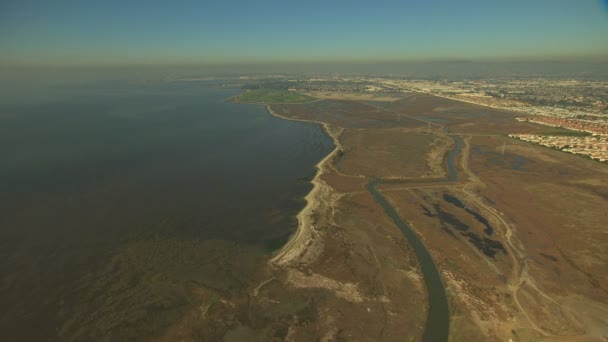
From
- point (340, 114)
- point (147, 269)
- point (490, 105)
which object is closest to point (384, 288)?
point (147, 269)

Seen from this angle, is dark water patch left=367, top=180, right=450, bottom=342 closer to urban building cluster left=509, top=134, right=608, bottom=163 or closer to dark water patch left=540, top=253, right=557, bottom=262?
dark water patch left=540, top=253, right=557, bottom=262

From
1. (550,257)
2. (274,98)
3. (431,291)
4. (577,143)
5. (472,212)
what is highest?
(274,98)

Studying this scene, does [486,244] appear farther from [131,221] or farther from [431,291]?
[131,221]

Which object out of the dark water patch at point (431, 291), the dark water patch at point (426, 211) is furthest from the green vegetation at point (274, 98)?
the dark water patch at point (431, 291)

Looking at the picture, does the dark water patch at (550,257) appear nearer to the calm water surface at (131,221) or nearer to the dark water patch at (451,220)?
the dark water patch at (451,220)

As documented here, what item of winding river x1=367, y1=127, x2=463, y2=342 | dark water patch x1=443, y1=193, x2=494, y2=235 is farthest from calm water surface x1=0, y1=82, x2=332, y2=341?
dark water patch x1=443, y1=193, x2=494, y2=235

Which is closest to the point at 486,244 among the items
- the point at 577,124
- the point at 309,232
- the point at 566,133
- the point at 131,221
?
the point at 309,232
